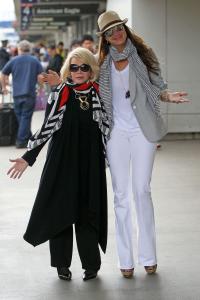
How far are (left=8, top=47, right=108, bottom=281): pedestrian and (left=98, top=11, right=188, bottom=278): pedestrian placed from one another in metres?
0.12

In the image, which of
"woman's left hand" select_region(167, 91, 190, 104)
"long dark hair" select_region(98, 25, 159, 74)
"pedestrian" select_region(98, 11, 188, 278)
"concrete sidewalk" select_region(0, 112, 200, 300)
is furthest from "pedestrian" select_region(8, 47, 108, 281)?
"woman's left hand" select_region(167, 91, 190, 104)

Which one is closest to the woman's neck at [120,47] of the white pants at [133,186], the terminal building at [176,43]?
the white pants at [133,186]

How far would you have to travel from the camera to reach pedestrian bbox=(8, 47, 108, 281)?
5.06 metres

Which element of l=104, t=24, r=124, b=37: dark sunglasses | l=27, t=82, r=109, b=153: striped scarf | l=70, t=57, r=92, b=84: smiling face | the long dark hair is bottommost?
l=27, t=82, r=109, b=153: striped scarf

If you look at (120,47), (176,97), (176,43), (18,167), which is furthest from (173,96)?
(176,43)

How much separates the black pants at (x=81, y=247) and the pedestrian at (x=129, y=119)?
0.19 meters

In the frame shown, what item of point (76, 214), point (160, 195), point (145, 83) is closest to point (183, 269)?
point (76, 214)

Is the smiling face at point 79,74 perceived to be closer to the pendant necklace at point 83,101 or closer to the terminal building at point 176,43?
the pendant necklace at point 83,101

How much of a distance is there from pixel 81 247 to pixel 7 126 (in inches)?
339

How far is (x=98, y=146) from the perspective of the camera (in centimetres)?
515

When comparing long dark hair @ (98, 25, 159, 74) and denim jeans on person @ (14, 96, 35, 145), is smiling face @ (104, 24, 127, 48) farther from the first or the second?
denim jeans on person @ (14, 96, 35, 145)

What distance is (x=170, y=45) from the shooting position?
13.4 metres

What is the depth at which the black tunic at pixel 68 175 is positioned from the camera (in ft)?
16.7

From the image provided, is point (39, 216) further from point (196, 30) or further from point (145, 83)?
point (196, 30)
